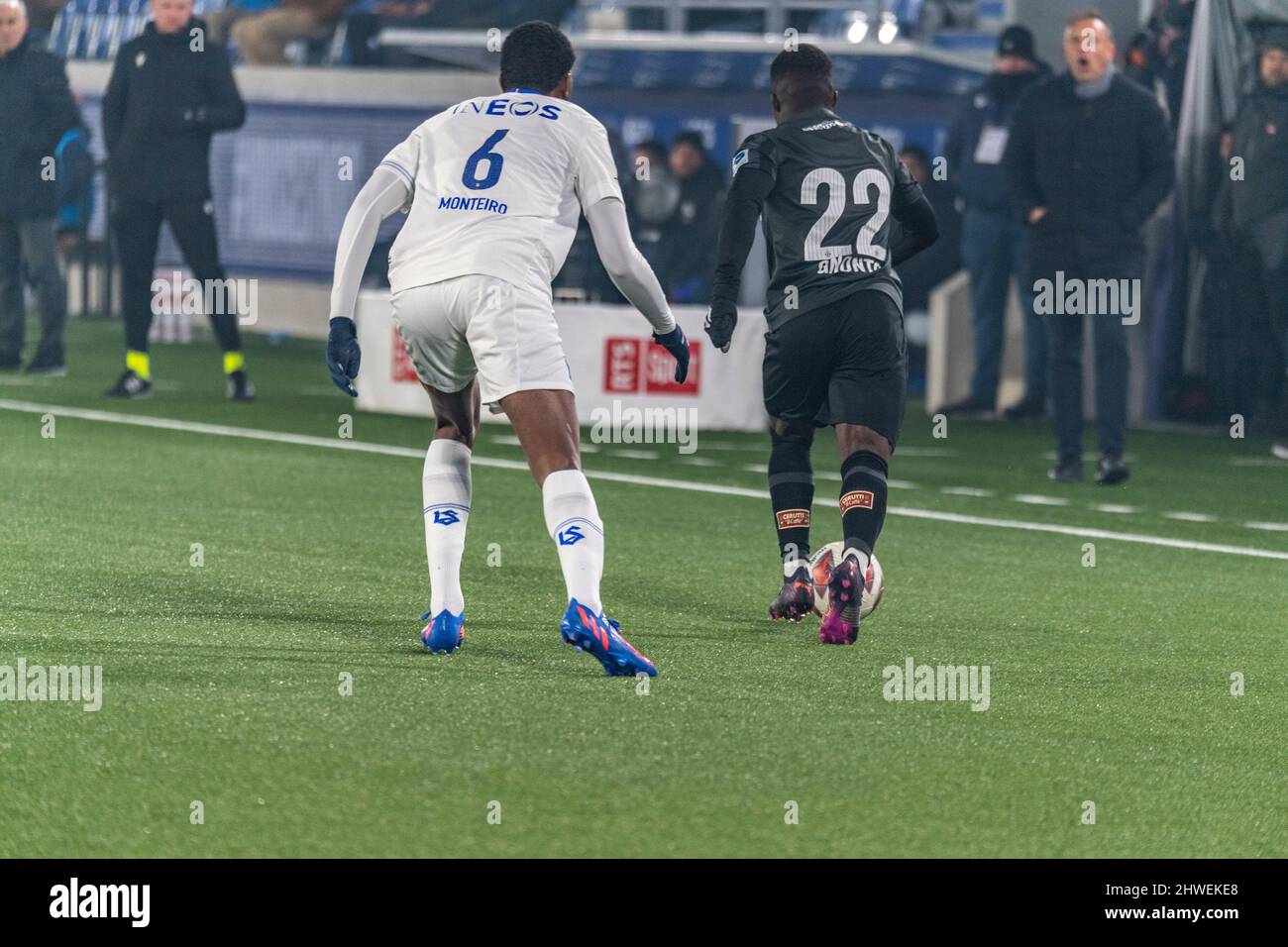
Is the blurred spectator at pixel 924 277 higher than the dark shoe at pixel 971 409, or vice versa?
the blurred spectator at pixel 924 277

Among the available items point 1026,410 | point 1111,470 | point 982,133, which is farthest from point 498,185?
point 1026,410

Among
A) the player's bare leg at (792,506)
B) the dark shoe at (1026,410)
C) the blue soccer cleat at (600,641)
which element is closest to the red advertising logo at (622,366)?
the dark shoe at (1026,410)

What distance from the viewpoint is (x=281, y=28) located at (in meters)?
26.0

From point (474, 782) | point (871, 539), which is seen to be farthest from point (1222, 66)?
point (474, 782)

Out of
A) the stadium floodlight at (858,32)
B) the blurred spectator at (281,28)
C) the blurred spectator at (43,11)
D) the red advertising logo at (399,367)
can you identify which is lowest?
the red advertising logo at (399,367)

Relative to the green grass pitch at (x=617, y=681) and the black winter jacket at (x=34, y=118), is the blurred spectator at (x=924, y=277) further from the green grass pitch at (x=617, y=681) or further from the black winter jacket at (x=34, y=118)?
the black winter jacket at (x=34, y=118)

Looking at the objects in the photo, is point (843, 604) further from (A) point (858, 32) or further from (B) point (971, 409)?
(A) point (858, 32)

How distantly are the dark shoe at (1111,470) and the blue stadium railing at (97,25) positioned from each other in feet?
56.4

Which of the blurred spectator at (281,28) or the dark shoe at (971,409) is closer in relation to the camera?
the dark shoe at (971,409)

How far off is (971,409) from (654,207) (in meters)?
3.52

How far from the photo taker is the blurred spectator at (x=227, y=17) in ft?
88.1

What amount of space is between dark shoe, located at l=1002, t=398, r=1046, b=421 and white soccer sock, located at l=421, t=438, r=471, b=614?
9870 mm

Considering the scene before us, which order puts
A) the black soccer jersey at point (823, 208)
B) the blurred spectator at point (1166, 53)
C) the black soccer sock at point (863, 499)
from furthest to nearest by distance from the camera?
1. the blurred spectator at point (1166, 53)
2. the black soccer jersey at point (823, 208)
3. the black soccer sock at point (863, 499)
